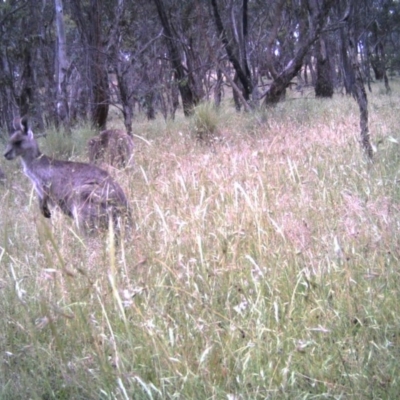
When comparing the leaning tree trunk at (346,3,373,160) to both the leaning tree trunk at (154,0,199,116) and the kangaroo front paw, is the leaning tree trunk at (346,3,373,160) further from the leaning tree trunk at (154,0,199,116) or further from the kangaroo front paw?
the leaning tree trunk at (154,0,199,116)

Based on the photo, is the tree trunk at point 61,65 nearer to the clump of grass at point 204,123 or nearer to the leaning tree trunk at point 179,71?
the leaning tree trunk at point 179,71

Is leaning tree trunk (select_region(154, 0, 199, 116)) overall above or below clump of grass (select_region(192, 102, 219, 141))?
above

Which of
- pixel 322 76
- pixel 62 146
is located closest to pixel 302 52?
pixel 62 146

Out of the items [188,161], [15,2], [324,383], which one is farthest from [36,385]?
[15,2]

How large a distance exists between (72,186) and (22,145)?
159 centimetres

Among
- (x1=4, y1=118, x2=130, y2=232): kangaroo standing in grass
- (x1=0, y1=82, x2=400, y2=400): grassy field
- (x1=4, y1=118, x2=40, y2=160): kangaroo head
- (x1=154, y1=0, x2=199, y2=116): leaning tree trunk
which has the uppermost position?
(x1=154, y1=0, x2=199, y2=116): leaning tree trunk

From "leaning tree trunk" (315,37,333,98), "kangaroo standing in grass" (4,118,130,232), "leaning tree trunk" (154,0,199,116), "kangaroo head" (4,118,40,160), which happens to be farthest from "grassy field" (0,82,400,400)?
"leaning tree trunk" (315,37,333,98)

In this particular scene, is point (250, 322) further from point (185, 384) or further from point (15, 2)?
point (15, 2)

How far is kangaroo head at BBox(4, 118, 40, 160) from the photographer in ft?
21.0

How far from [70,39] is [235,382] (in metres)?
24.5

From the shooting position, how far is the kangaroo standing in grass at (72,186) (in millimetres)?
4543

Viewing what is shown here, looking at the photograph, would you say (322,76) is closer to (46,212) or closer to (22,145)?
(22,145)

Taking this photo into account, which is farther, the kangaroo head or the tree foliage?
the tree foliage

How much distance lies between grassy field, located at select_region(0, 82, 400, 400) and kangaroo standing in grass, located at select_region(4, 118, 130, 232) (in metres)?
0.24
